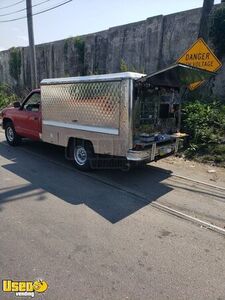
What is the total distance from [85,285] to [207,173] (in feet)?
16.6

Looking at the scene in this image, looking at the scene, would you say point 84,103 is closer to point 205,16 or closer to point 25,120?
point 25,120

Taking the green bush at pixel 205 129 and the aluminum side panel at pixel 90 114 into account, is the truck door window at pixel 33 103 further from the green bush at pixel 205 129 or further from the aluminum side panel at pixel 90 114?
the green bush at pixel 205 129

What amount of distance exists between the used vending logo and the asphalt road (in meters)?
0.07

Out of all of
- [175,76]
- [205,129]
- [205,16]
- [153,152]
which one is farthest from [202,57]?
[153,152]

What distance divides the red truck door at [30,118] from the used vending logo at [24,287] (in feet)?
19.1

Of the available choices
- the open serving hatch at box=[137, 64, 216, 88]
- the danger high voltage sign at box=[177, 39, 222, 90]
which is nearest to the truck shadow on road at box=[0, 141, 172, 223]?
the open serving hatch at box=[137, 64, 216, 88]

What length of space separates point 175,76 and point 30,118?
455 cm

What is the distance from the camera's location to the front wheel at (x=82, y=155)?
7.18 metres

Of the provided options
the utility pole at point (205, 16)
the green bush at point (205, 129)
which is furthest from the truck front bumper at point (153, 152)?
the utility pole at point (205, 16)

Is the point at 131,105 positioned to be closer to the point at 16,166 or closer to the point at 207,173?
the point at 207,173

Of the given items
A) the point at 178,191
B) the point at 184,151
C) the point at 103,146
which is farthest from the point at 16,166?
the point at 184,151

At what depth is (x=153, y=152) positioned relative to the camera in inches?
250

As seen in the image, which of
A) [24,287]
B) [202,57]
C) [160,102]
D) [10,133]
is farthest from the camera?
[10,133]

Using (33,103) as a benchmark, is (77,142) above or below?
below
